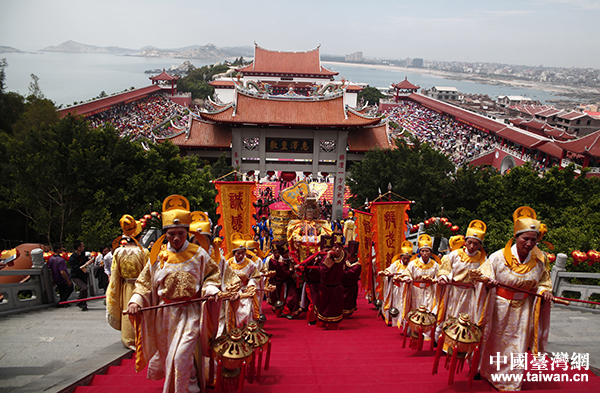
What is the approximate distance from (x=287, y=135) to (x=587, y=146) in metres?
16.6

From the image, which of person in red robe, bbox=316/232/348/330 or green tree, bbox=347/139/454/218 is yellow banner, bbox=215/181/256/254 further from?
green tree, bbox=347/139/454/218

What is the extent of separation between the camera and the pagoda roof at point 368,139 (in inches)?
779

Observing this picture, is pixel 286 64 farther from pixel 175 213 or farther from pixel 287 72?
pixel 175 213

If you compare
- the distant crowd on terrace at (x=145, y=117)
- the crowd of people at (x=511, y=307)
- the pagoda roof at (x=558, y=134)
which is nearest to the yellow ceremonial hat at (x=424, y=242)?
the crowd of people at (x=511, y=307)

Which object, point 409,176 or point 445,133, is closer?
point 409,176

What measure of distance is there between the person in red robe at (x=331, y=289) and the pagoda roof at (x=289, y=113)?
531 inches

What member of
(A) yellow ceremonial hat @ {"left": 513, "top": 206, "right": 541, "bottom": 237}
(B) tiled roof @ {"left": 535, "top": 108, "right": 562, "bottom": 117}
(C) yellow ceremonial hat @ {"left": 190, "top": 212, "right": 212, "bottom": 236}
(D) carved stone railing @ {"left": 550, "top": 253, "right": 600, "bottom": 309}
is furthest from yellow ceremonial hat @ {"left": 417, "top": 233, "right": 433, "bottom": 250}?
(B) tiled roof @ {"left": 535, "top": 108, "right": 562, "bottom": 117}

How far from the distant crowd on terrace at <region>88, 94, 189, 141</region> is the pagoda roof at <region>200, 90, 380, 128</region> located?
8.38 metres

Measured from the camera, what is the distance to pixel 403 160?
16.5 metres

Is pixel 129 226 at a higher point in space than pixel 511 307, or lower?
higher

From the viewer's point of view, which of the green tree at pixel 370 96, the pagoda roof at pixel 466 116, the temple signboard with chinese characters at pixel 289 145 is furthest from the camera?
the green tree at pixel 370 96

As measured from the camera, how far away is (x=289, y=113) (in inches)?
764

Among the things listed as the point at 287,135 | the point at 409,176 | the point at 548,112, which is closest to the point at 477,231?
the point at 409,176

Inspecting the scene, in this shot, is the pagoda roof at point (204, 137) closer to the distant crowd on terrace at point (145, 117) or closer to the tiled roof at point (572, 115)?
the distant crowd on terrace at point (145, 117)
